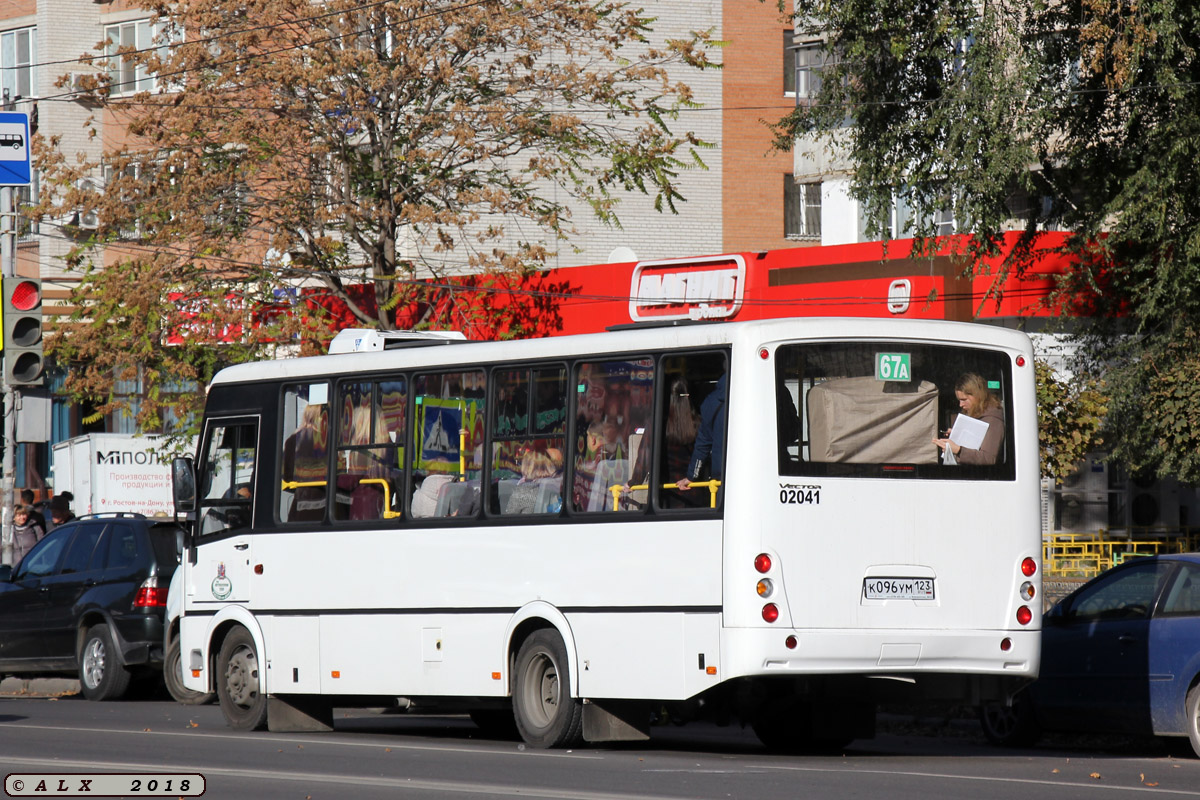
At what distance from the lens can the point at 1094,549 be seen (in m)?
31.7

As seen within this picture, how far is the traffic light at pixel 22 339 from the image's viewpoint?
20891mm

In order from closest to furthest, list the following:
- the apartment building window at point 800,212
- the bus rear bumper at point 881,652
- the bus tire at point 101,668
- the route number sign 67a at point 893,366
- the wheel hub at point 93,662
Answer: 1. the bus rear bumper at point 881,652
2. the route number sign 67a at point 893,366
3. the bus tire at point 101,668
4. the wheel hub at point 93,662
5. the apartment building window at point 800,212

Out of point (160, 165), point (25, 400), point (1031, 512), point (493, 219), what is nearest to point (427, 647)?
point (1031, 512)

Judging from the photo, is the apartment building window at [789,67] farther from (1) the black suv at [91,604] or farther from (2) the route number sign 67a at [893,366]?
(2) the route number sign 67a at [893,366]

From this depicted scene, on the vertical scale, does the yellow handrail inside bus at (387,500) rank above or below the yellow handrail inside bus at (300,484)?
below

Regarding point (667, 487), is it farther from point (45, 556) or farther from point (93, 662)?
point (45, 556)

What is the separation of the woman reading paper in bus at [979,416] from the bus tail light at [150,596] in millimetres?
9372

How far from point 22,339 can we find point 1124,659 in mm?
12559

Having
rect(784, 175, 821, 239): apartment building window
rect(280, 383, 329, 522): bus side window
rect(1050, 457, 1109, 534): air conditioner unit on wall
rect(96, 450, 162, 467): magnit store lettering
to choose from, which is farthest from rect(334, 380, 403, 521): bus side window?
rect(784, 175, 821, 239): apartment building window

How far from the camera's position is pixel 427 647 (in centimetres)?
1380

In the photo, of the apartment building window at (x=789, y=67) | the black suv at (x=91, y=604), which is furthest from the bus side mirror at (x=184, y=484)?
the apartment building window at (x=789, y=67)

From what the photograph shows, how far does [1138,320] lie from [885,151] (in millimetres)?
3973

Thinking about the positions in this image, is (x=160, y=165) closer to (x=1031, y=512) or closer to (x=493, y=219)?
(x=493, y=219)

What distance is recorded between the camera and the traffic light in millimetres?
20891
